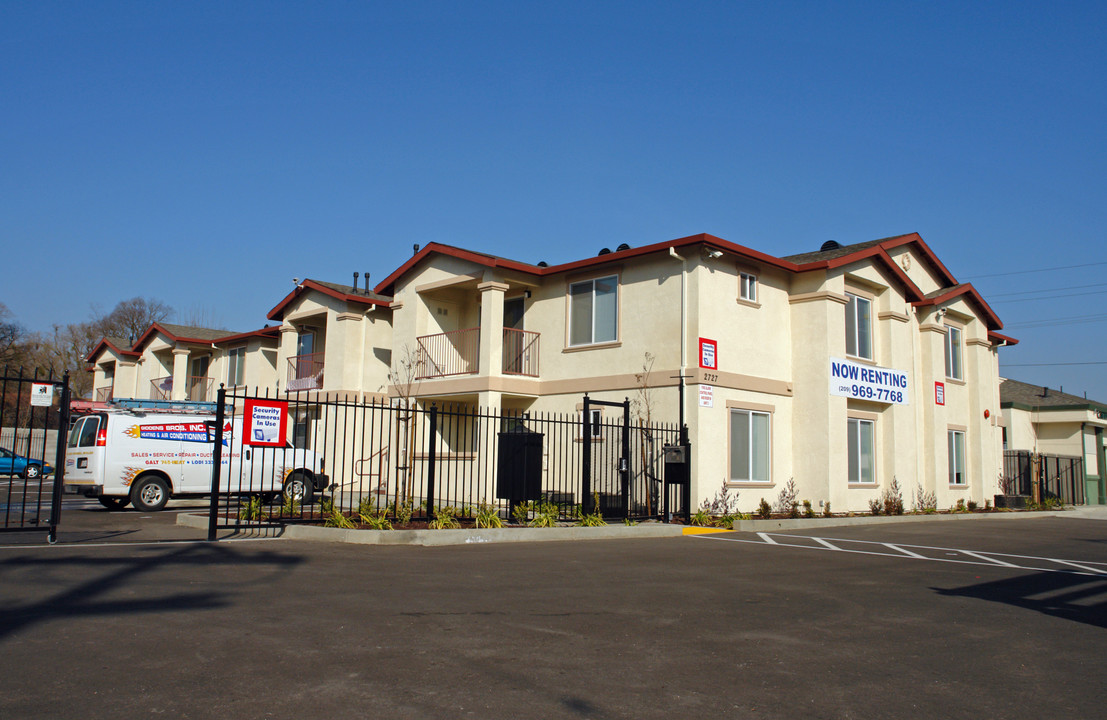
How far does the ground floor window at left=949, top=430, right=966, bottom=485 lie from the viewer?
26172mm

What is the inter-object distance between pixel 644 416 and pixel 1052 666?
12971 mm

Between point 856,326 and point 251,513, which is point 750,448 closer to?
point 856,326

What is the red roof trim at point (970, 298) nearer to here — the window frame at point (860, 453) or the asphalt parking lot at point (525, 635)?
the window frame at point (860, 453)

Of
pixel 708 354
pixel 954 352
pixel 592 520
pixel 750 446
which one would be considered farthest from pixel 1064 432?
pixel 592 520

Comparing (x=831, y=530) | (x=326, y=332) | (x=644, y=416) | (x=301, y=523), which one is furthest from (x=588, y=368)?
(x=326, y=332)

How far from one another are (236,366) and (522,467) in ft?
72.3

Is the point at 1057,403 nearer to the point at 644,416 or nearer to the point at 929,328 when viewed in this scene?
the point at 929,328

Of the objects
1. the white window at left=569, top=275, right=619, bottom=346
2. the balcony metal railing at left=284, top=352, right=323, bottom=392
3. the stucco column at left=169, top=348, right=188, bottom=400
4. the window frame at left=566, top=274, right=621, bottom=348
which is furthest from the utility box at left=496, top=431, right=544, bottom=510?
the stucco column at left=169, top=348, right=188, bottom=400

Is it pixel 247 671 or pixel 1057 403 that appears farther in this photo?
pixel 1057 403

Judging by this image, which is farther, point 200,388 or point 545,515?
point 200,388

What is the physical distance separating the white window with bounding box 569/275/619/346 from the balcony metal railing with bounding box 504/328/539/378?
1.27 m

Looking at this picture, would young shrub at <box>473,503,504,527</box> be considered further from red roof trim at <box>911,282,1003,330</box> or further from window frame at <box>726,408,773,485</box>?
red roof trim at <box>911,282,1003,330</box>

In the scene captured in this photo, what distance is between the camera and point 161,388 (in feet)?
120

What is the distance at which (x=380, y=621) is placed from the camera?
6.68 metres
